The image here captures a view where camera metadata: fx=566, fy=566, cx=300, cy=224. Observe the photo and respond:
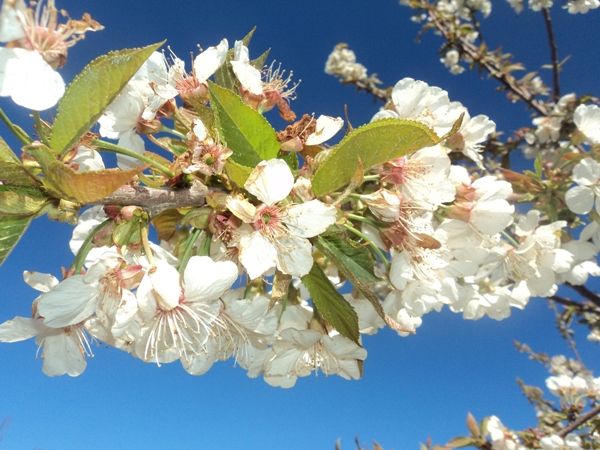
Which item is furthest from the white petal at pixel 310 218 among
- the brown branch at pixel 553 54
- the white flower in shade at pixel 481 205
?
the brown branch at pixel 553 54

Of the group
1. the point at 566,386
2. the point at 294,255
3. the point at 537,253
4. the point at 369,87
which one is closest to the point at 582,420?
the point at 566,386

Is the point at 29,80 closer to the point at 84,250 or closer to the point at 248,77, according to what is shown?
the point at 84,250

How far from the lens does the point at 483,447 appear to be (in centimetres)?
288

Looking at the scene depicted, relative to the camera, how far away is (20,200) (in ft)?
2.84

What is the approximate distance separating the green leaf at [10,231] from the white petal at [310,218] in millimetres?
434

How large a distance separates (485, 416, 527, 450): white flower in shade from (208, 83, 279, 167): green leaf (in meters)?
2.46

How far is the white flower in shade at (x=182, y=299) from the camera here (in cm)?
92

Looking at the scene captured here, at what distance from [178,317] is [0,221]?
341 millimetres

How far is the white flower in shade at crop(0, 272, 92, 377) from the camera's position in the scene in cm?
108

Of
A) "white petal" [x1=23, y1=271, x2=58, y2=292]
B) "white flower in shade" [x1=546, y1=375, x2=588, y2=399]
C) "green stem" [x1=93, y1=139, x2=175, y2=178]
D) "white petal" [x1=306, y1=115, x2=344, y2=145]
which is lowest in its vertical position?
"white petal" [x1=23, y1=271, x2=58, y2=292]

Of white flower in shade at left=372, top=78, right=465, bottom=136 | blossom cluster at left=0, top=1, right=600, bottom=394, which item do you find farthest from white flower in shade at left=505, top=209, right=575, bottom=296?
white flower in shade at left=372, top=78, right=465, bottom=136

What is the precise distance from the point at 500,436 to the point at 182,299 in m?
2.59

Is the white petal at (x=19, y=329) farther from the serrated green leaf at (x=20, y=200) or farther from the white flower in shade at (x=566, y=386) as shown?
the white flower in shade at (x=566, y=386)

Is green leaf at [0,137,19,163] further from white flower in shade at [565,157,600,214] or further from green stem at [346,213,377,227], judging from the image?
white flower in shade at [565,157,600,214]
